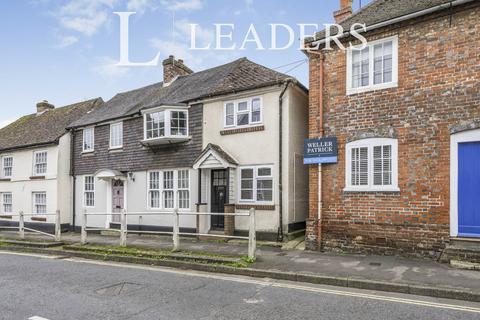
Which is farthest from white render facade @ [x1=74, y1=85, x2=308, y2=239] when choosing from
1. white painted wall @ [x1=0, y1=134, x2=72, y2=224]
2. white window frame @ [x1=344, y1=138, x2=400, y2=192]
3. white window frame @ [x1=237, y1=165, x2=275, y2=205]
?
white painted wall @ [x1=0, y1=134, x2=72, y2=224]

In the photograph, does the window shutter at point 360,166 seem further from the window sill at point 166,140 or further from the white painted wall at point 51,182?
the white painted wall at point 51,182

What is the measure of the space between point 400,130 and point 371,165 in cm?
121

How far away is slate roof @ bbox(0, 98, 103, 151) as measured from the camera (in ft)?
69.5

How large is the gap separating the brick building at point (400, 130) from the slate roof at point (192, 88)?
2.79 m

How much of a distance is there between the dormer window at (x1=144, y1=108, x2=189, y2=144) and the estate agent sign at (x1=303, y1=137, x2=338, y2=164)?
5839 millimetres

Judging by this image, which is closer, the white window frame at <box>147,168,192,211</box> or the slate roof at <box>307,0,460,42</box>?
the slate roof at <box>307,0,460,42</box>

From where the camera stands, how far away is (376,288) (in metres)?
7.31

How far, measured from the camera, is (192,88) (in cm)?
1723

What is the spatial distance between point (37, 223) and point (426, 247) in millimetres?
19520

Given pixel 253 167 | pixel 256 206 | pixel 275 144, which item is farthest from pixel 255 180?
pixel 275 144

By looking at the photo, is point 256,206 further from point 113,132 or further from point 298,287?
point 113,132

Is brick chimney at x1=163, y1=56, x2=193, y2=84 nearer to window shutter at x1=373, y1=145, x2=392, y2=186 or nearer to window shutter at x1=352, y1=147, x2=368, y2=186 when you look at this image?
window shutter at x1=352, y1=147, x2=368, y2=186

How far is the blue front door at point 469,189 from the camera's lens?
906cm

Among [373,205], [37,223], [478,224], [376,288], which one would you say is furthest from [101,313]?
[37,223]
